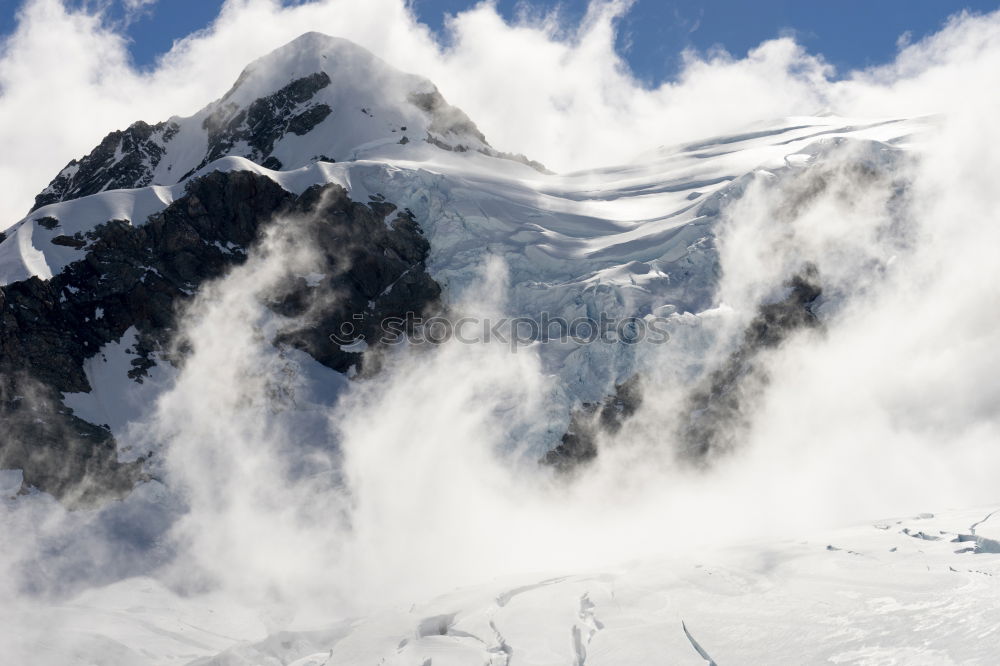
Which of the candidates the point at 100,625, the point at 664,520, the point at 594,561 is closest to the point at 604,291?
the point at 664,520

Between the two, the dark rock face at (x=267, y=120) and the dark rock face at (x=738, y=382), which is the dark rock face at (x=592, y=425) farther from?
the dark rock face at (x=267, y=120)

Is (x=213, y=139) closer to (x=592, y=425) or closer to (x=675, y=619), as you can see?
(x=592, y=425)

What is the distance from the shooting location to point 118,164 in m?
66.4

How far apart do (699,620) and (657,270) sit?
2456cm

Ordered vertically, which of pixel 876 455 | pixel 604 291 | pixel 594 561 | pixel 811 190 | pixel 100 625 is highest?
pixel 811 190

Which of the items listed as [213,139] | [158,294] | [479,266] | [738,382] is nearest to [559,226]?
[479,266]

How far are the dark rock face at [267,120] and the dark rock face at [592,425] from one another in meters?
33.1

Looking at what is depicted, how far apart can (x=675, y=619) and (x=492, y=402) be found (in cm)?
1889

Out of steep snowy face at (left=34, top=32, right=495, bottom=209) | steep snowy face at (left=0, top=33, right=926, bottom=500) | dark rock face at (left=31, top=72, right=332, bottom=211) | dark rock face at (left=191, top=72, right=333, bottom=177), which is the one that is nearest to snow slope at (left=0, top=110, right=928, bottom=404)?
steep snowy face at (left=0, top=33, right=926, bottom=500)

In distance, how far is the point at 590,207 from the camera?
50656mm

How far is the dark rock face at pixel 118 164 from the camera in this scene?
65.6 metres

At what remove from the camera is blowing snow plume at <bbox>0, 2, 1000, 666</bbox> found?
85.8 feet

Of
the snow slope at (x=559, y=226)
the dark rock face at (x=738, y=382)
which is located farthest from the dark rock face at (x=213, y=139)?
the dark rock face at (x=738, y=382)

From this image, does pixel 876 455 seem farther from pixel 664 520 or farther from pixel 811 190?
pixel 811 190
